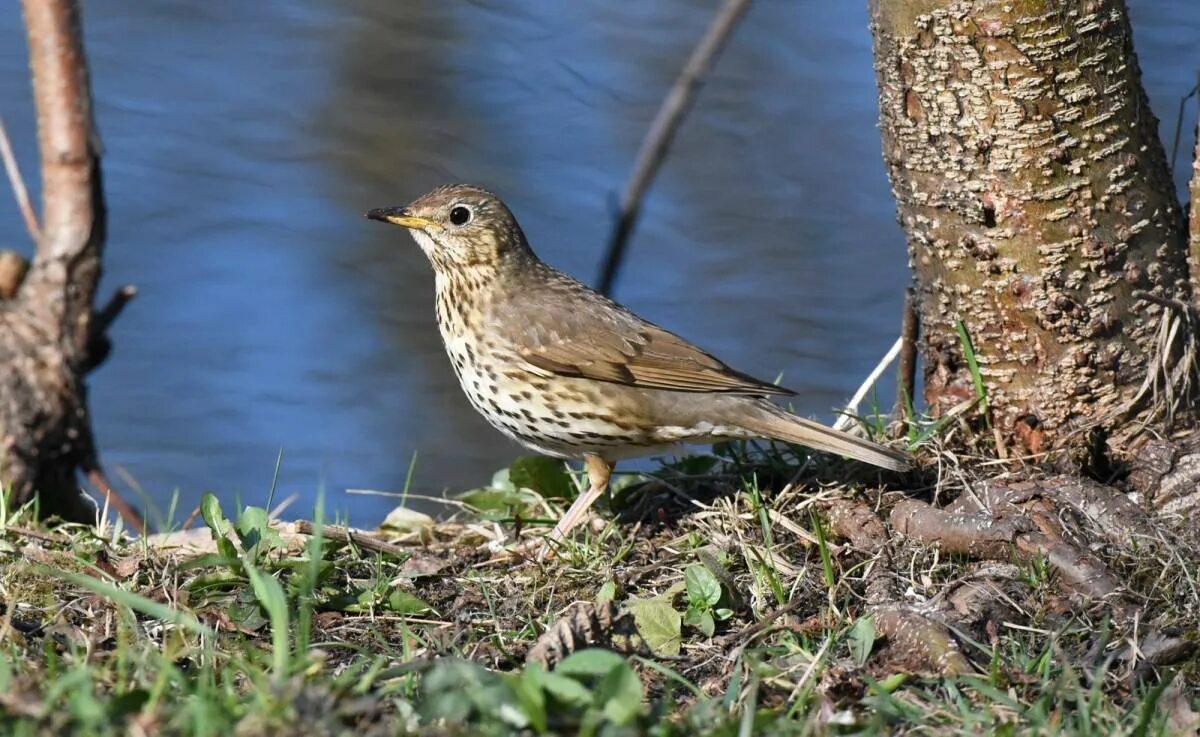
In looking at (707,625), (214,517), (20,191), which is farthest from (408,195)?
(707,625)

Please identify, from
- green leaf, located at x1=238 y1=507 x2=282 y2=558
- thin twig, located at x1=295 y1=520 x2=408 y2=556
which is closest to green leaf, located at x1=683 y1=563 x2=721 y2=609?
thin twig, located at x1=295 y1=520 x2=408 y2=556

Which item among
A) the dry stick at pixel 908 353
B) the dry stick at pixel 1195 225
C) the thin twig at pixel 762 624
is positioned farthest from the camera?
the dry stick at pixel 908 353

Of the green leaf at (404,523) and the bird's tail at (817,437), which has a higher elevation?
the bird's tail at (817,437)

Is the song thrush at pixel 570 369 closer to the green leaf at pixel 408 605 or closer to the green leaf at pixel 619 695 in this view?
the green leaf at pixel 408 605

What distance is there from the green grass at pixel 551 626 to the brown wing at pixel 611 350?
0.36 m

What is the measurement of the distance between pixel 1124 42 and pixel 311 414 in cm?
573

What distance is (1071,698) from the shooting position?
398 cm

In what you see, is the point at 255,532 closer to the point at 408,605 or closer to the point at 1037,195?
the point at 408,605

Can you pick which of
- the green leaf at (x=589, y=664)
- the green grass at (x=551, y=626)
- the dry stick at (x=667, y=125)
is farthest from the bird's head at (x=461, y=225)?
the green leaf at (x=589, y=664)

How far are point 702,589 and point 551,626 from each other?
→ 1.86 ft

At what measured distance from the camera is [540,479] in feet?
20.5

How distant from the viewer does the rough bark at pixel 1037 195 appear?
17.1ft

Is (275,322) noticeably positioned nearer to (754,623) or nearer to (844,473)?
(844,473)

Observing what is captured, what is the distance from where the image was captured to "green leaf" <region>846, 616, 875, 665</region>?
4363 mm
